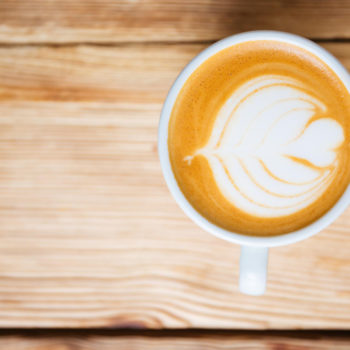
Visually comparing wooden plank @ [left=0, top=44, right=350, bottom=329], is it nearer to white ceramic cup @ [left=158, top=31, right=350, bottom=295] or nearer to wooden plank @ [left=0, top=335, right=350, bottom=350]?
wooden plank @ [left=0, top=335, right=350, bottom=350]

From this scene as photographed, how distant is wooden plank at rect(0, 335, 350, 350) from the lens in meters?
0.71

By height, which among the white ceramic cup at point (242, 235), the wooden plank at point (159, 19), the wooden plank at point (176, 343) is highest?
the wooden plank at point (159, 19)

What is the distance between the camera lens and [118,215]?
72cm

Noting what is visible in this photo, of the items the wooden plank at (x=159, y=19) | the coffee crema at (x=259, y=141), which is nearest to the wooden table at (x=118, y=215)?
the wooden plank at (x=159, y=19)

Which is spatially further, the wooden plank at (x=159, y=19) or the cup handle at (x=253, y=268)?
the wooden plank at (x=159, y=19)

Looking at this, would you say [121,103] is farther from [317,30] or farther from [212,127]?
[317,30]

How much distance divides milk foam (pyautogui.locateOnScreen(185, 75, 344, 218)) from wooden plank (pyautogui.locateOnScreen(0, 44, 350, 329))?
136mm

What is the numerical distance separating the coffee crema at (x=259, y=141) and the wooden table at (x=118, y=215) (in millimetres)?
115

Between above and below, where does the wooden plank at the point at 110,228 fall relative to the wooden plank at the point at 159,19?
below

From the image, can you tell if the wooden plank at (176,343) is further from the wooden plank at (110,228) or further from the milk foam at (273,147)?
the milk foam at (273,147)

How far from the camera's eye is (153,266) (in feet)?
2.36

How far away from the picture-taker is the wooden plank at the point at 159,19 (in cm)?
69

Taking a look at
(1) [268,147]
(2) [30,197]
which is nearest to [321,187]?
(1) [268,147]

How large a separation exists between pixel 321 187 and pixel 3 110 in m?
0.50
